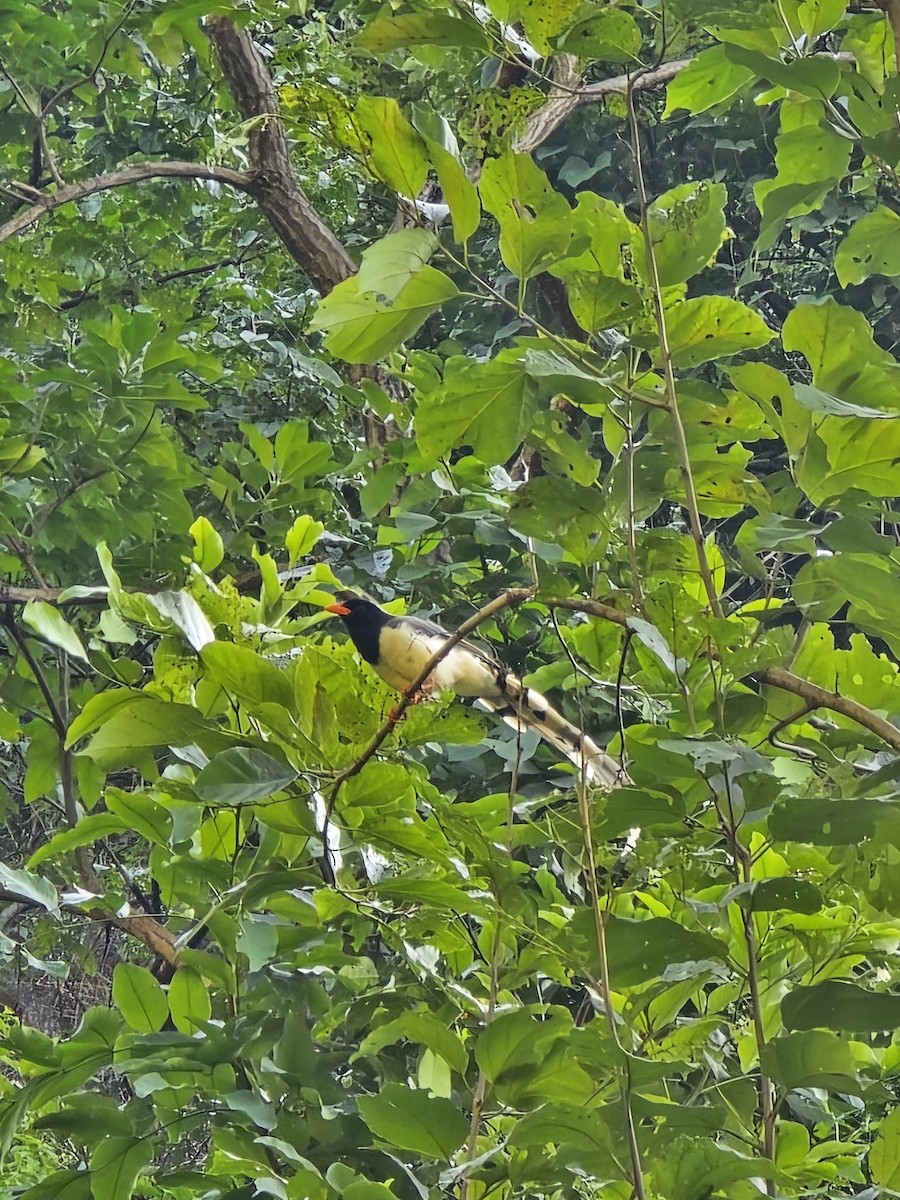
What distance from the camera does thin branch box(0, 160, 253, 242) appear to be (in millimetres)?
2250

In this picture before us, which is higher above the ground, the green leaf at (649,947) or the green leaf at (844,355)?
the green leaf at (844,355)

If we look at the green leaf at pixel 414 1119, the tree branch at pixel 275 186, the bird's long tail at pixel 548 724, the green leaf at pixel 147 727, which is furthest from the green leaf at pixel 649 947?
the tree branch at pixel 275 186

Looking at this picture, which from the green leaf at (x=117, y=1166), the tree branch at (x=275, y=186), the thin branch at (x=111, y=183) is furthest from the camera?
the tree branch at (x=275, y=186)

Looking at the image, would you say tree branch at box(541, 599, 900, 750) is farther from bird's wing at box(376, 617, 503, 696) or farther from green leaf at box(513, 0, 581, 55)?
bird's wing at box(376, 617, 503, 696)

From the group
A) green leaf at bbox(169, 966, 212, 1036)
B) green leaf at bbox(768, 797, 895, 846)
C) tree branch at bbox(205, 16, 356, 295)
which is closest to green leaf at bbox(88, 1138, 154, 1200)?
green leaf at bbox(169, 966, 212, 1036)

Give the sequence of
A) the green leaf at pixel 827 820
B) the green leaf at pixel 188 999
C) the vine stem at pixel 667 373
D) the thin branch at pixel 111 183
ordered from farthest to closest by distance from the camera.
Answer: the thin branch at pixel 111 183 → the green leaf at pixel 188 999 → the vine stem at pixel 667 373 → the green leaf at pixel 827 820

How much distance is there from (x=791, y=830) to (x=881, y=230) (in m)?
0.47

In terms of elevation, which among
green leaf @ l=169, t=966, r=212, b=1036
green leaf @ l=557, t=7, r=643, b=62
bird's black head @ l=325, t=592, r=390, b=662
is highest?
green leaf @ l=557, t=7, r=643, b=62

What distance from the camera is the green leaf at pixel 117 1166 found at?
773 millimetres

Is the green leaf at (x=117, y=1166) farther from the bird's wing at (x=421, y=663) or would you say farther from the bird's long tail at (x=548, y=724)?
the bird's wing at (x=421, y=663)

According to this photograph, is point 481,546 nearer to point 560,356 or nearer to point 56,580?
point 56,580

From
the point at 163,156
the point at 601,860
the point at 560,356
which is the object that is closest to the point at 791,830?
the point at 601,860

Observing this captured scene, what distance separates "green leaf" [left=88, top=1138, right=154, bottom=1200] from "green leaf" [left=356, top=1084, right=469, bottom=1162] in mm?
215

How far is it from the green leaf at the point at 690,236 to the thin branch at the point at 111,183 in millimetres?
1756
